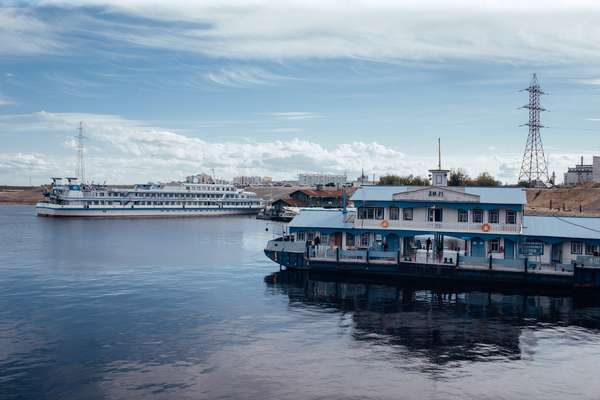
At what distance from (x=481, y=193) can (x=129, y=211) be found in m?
130

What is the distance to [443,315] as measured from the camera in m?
43.7

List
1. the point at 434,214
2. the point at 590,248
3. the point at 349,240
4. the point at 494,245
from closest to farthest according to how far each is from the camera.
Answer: the point at 590,248
the point at 494,245
the point at 434,214
the point at 349,240

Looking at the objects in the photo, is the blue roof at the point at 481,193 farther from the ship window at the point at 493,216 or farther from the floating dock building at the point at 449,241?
the ship window at the point at 493,216

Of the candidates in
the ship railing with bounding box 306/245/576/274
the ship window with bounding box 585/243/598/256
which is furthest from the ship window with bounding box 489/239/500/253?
the ship window with bounding box 585/243/598/256

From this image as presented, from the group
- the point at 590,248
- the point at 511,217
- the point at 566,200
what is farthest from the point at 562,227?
the point at 566,200

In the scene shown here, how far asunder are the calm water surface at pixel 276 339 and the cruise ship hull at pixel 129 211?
10524cm

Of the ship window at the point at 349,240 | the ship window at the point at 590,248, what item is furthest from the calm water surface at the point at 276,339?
the ship window at the point at 590,248

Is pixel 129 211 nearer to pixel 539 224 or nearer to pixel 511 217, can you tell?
pixel 511 217

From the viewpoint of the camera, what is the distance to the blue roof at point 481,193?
191 ft

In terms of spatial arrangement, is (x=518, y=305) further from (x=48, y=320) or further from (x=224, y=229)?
(x=224, y=229)

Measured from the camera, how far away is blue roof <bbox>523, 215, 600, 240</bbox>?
180 ft

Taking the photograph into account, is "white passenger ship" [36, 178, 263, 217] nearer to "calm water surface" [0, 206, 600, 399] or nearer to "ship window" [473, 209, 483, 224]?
"calm water surface" [0, 206, 600, 399]

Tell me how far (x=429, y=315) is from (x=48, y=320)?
2805 cm

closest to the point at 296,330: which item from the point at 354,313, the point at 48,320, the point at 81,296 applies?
the point at 354,313
